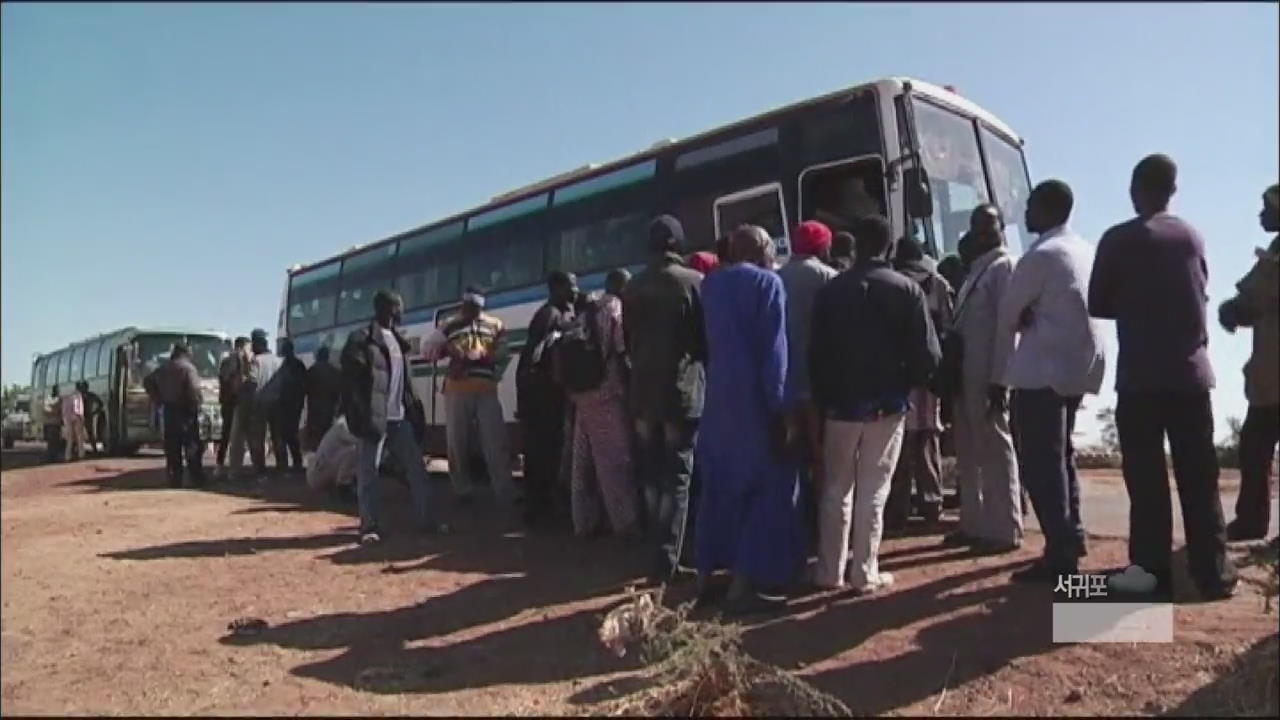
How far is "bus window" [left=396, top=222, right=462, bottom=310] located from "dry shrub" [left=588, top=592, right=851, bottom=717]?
31.3 feet

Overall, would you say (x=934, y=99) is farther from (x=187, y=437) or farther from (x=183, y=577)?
(x=187, y=437)

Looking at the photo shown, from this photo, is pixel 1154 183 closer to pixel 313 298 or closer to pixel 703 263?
pixel 703 263

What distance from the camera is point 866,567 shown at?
15.8 ft

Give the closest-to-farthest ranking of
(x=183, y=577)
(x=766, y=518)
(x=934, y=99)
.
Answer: (x=766, y=518)
(x=183, y=577)
(x=934, y=99)

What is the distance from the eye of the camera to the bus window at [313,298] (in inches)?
649

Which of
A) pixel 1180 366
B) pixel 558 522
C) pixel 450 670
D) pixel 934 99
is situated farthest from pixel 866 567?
pixel 934 99

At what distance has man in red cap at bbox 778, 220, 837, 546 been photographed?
494 cm

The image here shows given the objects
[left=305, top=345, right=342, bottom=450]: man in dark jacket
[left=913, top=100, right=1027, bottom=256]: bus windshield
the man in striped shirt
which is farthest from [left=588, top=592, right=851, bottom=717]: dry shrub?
[left=305, top=345, right=342, bottom=450]: man in dark jacket

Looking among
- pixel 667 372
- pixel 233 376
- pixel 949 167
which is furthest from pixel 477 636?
pixel 233 376

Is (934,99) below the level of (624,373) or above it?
above

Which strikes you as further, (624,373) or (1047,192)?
(624,373)

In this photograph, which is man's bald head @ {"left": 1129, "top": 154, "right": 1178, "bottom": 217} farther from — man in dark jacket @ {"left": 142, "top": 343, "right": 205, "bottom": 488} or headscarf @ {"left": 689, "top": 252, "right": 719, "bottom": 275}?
man in dark jacket @ {"left": 142, "top": 343, "right": 205, "bottom": 488}

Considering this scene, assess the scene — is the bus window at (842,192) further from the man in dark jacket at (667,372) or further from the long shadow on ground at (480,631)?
the long shadow on ground at (480,631)

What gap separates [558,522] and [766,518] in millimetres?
3196
